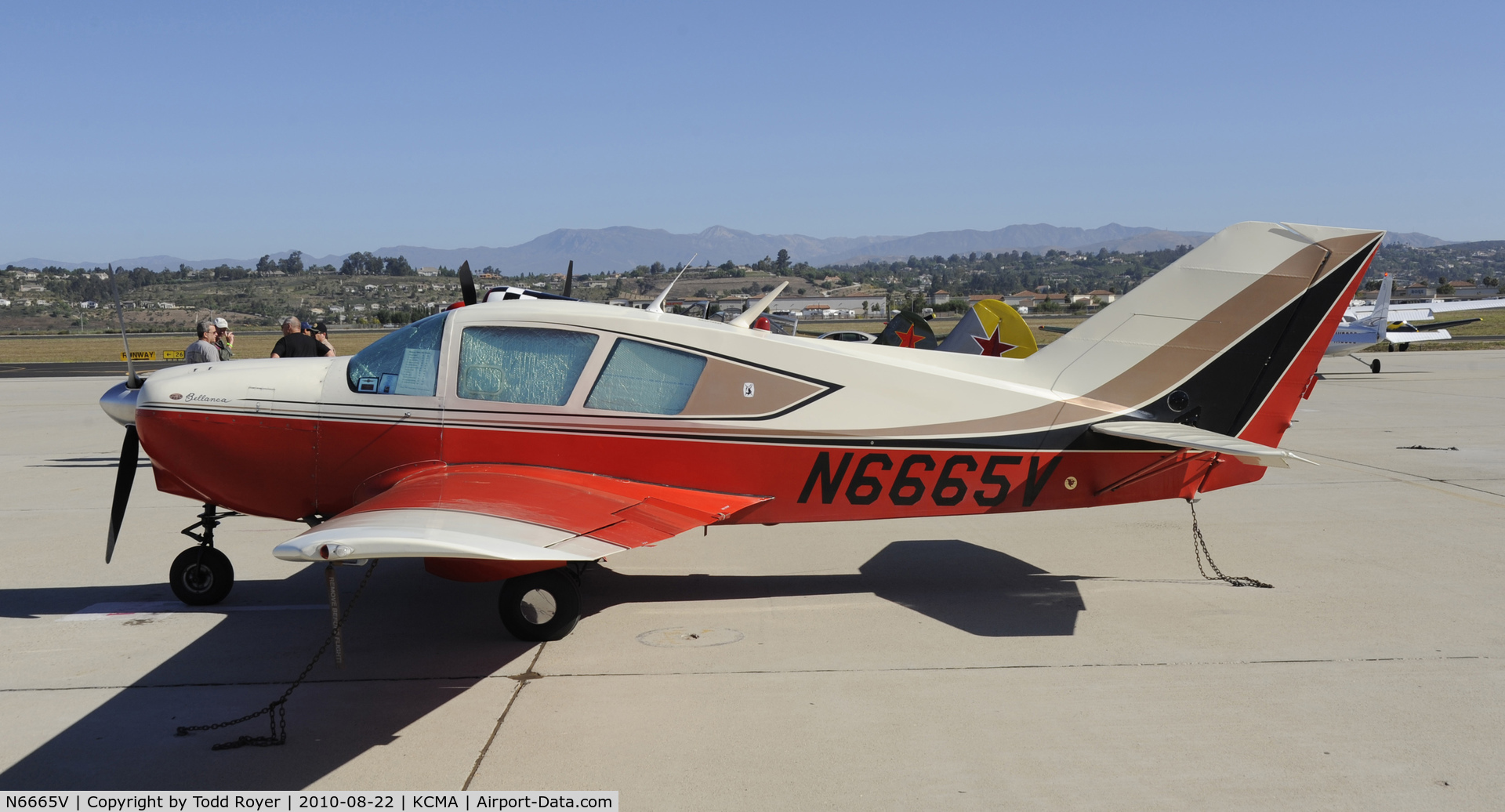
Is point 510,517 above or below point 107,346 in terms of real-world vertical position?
above

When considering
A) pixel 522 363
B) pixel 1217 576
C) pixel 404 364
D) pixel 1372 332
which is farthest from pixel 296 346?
pixel 1372 332

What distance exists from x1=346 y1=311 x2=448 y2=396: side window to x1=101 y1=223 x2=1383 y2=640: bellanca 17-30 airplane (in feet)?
0.05

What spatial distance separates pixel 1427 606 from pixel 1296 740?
2.71 meters

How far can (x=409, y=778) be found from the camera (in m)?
4.07

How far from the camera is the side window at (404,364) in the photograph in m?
6.06

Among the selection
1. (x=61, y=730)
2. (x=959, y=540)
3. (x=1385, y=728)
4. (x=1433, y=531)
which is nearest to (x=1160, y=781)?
(x=1385, y=728)

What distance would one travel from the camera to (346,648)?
5.75 m

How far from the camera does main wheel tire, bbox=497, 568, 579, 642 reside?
5.75 meters

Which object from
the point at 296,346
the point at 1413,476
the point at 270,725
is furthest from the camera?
the point at 1413,476

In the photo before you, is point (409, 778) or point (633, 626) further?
point (633, 626)

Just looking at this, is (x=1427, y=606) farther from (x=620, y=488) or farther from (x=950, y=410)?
(x=620, y=488)

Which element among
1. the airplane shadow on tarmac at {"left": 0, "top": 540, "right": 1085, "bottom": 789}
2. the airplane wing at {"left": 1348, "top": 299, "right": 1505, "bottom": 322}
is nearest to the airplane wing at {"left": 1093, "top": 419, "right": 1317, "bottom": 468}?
the airplane shadow on tarmac at {"left": 0, "top": 540, "right": 1085, "bottom": 789}
